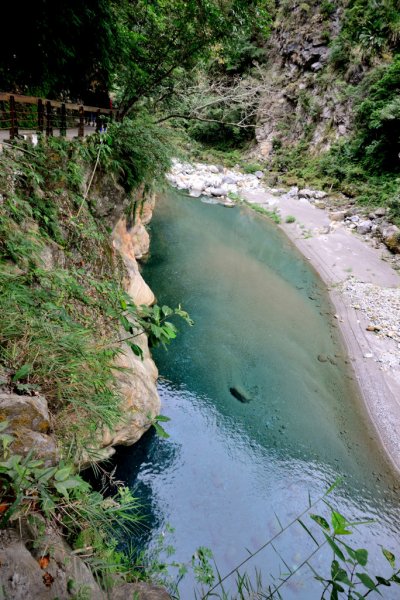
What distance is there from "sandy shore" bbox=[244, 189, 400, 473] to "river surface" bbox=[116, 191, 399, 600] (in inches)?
14.7

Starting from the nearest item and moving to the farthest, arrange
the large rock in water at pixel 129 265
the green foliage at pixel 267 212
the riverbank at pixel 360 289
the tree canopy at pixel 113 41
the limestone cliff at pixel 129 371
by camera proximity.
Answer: the limestone cliff at pixel 129 371 → the tree canopy at pixel 113 41 → the large rock in water at pixel 129 265 → the riverbank at pixel 360 289 → the green foliage at pixel 267 212

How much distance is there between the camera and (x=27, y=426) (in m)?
1.92

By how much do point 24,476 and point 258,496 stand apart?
475 cm

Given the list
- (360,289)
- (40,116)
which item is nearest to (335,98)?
(360,289)

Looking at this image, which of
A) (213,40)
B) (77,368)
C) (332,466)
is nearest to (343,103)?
(213,40)

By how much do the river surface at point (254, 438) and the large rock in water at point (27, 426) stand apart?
162 cm

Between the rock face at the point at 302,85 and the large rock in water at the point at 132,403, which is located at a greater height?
the rock face at the point at 302,85

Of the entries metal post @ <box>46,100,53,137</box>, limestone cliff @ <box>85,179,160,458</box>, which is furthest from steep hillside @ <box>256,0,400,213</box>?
metal post @ <box>46,100,53,137</box>

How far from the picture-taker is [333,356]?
870 cm

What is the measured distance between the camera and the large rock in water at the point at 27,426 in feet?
5.90

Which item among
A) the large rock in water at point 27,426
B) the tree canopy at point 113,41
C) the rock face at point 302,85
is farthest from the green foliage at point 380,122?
the large rock in water at point 27,426

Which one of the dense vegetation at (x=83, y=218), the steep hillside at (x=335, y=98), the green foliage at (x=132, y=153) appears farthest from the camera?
the steep hillside at (x=335, y=98)

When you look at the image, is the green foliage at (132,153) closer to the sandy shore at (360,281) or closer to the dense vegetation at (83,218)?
the dense vegetation at (83,218)

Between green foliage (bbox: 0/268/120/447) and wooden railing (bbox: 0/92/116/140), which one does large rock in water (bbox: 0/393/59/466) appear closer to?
green foliage (bbox: 0/268/120/447)
